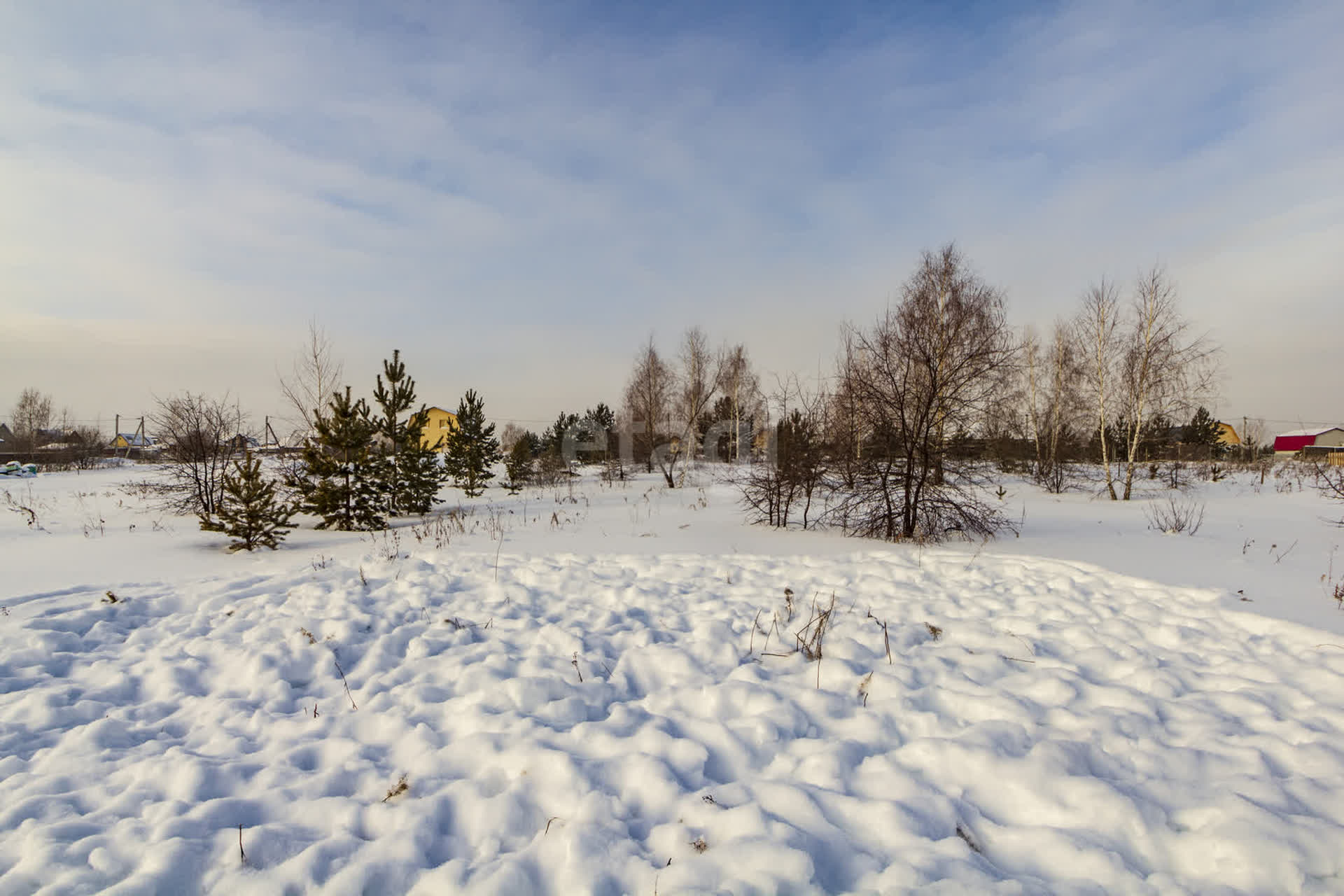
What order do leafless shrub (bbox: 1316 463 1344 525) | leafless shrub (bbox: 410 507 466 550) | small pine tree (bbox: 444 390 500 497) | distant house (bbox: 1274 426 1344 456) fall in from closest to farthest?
leafless shrub (bbox: 410 507 466 550) → leafless shrub (bbox: 1316 463 1344 525) → small pine tree (bbox: 444 390 500 497) → distant house (bbox: 1274 426 1344 456)

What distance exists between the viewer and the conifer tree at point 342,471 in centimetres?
940

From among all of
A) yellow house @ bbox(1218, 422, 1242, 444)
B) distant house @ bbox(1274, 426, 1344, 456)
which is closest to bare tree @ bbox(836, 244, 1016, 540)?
yellow house @ bbox(1218, 422, 1242, 444)

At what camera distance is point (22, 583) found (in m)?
4.97

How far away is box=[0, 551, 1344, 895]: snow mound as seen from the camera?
1874mm

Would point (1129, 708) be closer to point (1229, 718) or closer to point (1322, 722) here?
point (1229, 718)

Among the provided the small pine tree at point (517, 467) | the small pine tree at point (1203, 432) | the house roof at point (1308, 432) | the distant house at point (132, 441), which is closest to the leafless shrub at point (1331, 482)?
the small pine tree at point (1203, 432)

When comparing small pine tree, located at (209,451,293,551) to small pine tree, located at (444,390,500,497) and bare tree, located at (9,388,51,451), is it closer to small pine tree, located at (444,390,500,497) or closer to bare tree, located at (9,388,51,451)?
small pine tree, located at (444,390,500,497)

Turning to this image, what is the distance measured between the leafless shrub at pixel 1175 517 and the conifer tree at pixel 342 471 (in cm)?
1300

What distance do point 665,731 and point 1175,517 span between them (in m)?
10.3

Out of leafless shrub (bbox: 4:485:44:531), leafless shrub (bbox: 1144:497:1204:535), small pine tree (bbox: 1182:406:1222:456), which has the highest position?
small pine tree (bbox: 1182:406:1222:456)

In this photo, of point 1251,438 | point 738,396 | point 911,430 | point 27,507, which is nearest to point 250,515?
point 27,507

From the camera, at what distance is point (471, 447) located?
1712cm

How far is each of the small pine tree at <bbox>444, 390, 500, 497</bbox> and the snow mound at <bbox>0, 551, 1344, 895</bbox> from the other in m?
12.5

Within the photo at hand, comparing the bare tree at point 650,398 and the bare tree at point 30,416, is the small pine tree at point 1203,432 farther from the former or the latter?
the bare tree at point 30,416
